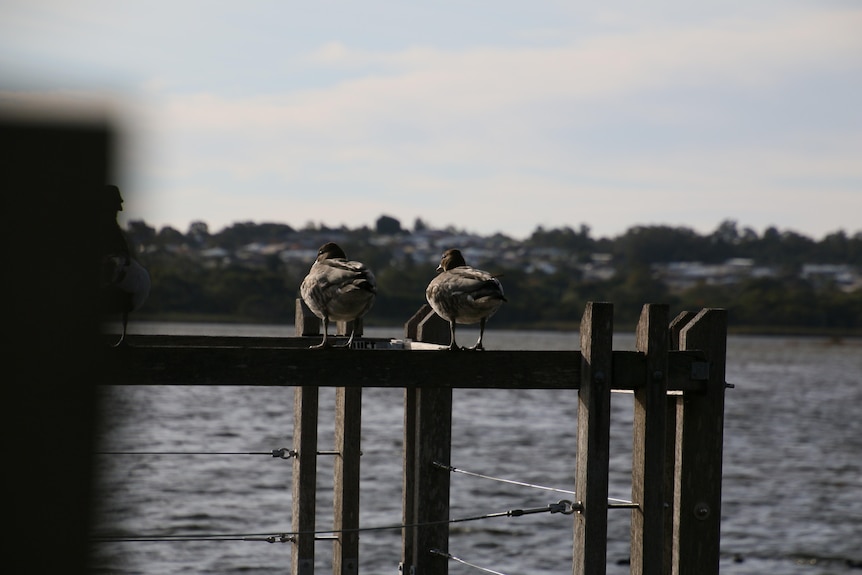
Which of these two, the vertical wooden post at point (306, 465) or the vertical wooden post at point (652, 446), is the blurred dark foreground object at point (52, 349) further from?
the vertical wooden post at point (306, 465)

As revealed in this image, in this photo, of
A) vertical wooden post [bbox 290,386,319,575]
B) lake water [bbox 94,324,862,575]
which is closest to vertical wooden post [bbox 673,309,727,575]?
lake water [bbox 94,324,862,575]

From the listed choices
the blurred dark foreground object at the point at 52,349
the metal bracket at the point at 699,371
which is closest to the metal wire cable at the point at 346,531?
the blurred dark foreground object at the point at 52,349

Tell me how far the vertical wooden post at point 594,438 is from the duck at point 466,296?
3.33ft

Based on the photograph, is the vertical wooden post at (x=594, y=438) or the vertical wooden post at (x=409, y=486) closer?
the vertical wooden post at (x=594, y=438)

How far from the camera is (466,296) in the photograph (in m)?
7.14

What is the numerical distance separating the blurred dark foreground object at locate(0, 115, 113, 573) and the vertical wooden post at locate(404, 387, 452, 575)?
672 centimetres

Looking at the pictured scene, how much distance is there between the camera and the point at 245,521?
116 feet

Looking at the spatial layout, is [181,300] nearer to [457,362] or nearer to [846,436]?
[846,436]

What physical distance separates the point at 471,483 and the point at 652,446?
4076cm

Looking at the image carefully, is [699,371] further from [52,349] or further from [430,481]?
[52,349]

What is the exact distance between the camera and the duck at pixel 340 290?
7250 millimetres

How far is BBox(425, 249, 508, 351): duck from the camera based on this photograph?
7094 millimetres

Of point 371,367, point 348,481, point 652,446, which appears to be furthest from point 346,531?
point 348,481

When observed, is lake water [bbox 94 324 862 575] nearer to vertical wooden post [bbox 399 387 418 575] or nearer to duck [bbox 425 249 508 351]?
duck [bbox 425 249 508 351]
